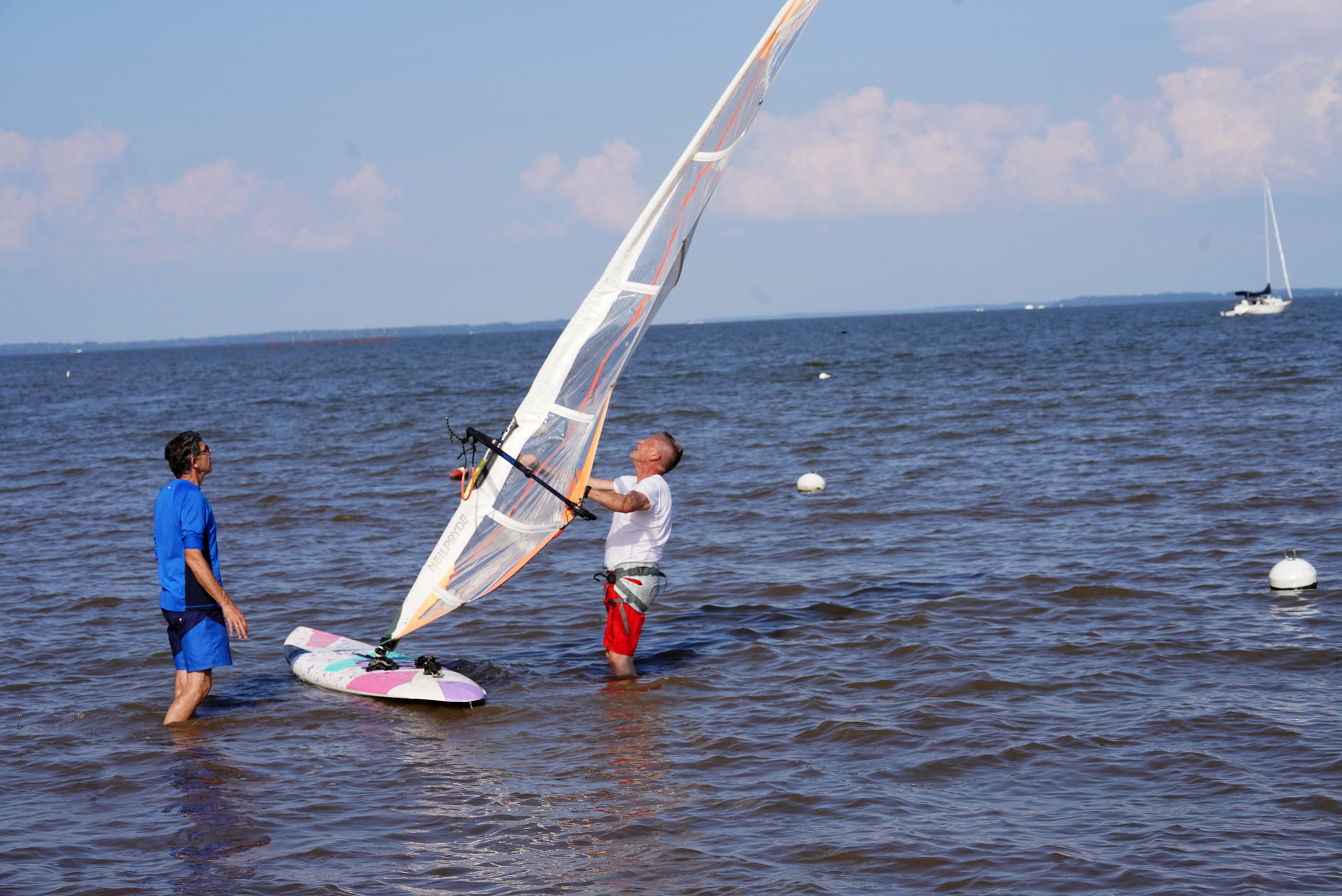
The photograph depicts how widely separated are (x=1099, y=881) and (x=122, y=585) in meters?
9.64

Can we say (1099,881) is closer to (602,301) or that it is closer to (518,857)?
(518,857)

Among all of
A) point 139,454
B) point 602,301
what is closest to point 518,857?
point 602,301

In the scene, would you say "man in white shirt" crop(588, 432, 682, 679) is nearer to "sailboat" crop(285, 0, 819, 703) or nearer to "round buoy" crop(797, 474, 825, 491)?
"sailboat" crop(285, 0, 819, 703)

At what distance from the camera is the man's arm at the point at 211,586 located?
21.1 feet

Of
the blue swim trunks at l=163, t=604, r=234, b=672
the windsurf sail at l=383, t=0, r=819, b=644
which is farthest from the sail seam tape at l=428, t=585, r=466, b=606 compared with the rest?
the blue swim trunks at l=163, t=604, r=234, b=672

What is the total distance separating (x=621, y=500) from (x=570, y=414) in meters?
0.62

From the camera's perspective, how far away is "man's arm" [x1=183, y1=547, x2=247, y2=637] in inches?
253

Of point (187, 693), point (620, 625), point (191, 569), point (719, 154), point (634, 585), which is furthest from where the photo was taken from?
point (620, 625)

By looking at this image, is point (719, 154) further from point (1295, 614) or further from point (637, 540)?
point (1295, 614)

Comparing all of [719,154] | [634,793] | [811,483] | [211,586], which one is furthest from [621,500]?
[811,483]

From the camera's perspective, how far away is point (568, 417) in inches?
275

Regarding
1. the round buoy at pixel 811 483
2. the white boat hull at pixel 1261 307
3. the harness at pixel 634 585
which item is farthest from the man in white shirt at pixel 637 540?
the white boat hull at pixel 1261 307

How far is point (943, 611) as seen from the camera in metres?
9.10

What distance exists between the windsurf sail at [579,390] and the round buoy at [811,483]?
833 cm
